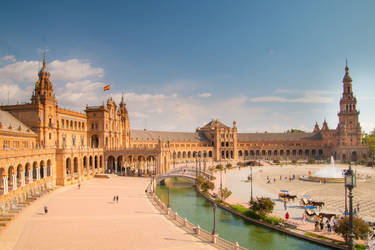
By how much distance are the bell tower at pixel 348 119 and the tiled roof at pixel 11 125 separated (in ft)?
394

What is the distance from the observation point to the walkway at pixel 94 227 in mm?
24828

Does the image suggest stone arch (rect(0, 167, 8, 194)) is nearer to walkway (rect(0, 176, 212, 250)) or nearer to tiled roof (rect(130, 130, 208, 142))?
walkway (rect(0, 176, 212, 250))

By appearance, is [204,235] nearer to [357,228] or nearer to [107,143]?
[357,228]

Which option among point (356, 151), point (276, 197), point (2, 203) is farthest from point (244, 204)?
point (356, 151)

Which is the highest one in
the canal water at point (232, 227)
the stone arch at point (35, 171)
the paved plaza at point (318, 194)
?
the stone arch at point (35, 171)

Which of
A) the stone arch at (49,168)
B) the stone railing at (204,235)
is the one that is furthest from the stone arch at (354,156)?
the stone arch at (49,168)

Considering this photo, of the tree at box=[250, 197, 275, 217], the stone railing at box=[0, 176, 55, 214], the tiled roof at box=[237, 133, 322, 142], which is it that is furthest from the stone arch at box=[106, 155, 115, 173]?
the tiled roof at box=[237, 133, 322, 142]

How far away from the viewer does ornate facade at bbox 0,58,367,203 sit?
160 ft

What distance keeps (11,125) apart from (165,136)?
248ft

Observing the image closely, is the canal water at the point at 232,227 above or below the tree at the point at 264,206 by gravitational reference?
below

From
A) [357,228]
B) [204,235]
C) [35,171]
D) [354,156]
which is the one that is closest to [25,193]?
[35,171]

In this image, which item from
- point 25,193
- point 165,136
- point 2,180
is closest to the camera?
point 2,180

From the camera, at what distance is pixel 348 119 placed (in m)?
126

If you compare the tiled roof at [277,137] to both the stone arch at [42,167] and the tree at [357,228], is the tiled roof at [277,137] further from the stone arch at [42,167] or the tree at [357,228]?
the tree at [357,228]
